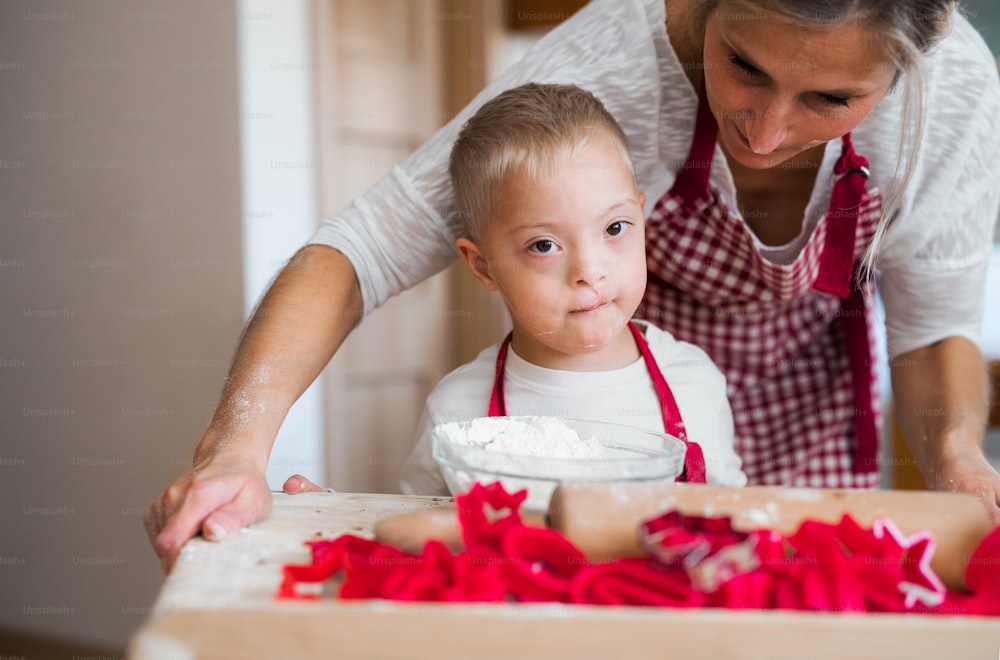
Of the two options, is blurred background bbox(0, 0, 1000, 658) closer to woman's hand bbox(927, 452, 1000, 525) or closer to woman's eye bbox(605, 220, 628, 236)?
woman's eye bbox(605, 220, 628, 236)

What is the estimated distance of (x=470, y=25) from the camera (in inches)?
132

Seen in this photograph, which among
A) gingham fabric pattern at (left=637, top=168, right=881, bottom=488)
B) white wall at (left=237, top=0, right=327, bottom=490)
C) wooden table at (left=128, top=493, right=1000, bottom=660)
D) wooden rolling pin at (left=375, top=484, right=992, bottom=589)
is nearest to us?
wooden table at (left=128, top=493, right=1000, bottom=660)

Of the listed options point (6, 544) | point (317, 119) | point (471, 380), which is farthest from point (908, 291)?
point (6, 544)

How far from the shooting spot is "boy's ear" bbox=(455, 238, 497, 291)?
108 centimetres

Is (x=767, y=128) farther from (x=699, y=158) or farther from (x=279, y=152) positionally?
(x=279, y=152)

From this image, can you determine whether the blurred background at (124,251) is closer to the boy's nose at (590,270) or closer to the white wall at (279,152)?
the white wall at (279,152)

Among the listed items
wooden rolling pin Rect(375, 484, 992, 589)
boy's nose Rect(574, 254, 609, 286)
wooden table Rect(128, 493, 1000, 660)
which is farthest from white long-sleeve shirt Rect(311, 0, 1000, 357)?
wooden table Rect(128, 493, 1000, 660)

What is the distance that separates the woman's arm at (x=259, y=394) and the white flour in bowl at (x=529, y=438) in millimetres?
180

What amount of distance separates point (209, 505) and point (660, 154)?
27.5 inches

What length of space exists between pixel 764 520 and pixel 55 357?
7.47ft

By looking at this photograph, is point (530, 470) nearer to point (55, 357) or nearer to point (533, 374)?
point (533, 374)

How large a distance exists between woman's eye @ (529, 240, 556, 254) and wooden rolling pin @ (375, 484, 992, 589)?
1.20ft

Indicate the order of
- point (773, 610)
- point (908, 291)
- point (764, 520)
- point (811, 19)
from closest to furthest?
point (773, 610), point (764, 520), point (811, 19), point (908, 291)

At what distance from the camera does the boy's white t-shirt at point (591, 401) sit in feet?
3.48
